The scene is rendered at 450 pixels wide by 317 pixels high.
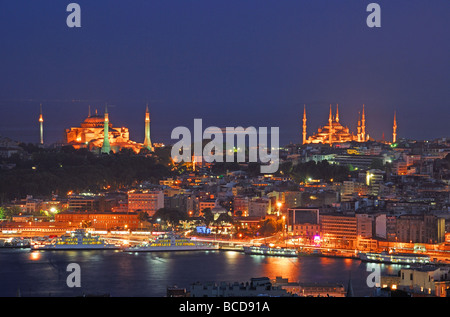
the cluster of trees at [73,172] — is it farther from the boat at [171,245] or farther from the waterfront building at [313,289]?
the waterfront building at [313,289]

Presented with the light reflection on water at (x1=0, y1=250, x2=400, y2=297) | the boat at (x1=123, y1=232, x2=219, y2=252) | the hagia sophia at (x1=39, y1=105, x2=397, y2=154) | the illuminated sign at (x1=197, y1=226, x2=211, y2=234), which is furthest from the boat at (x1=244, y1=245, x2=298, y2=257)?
the hagia sophia at (x1=39, y1=105, x2=397, y2=154)

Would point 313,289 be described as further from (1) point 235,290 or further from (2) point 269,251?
(2) point 269,251

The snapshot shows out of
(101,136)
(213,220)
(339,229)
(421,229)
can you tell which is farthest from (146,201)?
(101,136)

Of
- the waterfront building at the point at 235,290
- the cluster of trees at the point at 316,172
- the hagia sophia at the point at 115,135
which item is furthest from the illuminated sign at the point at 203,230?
the hagia sophia at the point at 115,135

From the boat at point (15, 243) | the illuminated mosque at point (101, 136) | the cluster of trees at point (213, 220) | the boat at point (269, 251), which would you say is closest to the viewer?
the boat at point (269, 251)

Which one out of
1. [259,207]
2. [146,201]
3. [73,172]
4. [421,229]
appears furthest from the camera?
[73,172]

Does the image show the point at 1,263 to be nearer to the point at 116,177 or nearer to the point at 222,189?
the point at 222,189

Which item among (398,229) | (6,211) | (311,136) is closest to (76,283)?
(398,229)
